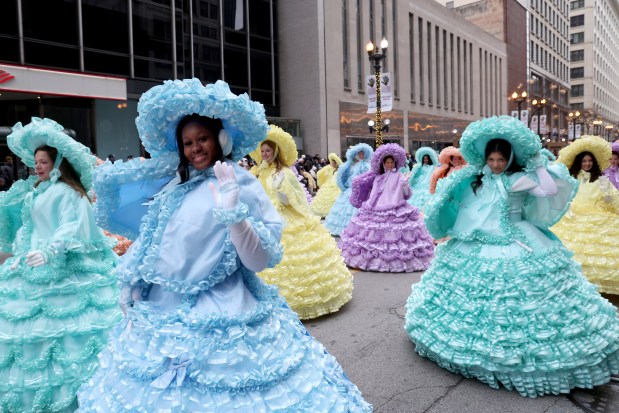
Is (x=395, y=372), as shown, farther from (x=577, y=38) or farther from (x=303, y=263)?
(x=577, y=38)

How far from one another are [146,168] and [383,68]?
118 ft

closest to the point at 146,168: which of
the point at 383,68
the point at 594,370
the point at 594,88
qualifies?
the point at 594,370

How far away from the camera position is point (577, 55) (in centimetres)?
9006

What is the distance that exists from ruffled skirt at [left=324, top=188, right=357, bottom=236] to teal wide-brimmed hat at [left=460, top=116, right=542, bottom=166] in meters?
7.66

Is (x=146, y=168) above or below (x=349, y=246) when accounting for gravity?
above

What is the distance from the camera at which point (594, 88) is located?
89.4 meters

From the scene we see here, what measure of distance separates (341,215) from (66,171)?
8.85m

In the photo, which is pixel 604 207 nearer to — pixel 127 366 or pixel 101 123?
pixel 127 366

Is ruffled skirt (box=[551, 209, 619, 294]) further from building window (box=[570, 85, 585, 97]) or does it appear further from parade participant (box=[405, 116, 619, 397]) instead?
building window (box=[570, 85, 585, 97])

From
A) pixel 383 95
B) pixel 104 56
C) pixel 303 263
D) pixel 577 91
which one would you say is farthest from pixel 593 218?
pixel 577 91

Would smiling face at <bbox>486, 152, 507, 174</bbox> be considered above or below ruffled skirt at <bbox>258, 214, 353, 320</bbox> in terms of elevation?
above

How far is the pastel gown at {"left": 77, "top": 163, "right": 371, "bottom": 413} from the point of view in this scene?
6.61 ft

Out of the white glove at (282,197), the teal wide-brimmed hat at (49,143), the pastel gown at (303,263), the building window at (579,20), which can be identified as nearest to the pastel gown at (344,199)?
the pastel gown at (303,263)

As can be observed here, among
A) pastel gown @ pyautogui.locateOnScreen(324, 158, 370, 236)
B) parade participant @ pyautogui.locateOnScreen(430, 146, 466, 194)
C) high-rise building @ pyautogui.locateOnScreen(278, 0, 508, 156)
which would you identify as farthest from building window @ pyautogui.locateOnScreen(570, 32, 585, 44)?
parade participant @ pyautogui.locateOnScreen(430, 146, 466, 194)
